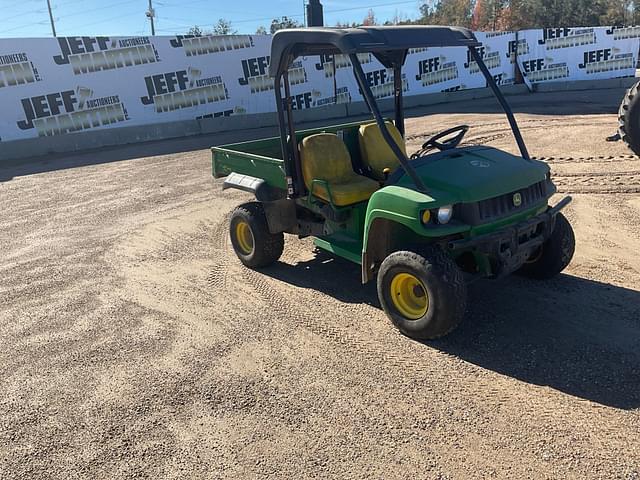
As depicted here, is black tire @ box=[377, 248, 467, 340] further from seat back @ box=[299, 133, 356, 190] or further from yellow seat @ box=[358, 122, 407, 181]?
yellow seat @ box=[358, 122, 407, 181]

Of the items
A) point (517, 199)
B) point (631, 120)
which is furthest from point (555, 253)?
point (631, 120)

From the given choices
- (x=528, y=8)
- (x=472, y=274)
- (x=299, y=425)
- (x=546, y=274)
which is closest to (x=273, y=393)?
(x=299, y=425)

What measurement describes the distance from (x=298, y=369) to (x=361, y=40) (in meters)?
2.25

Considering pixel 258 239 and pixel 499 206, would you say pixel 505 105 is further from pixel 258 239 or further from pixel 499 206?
pixel 258 239

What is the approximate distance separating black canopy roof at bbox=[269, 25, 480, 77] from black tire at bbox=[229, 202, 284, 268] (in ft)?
4.63

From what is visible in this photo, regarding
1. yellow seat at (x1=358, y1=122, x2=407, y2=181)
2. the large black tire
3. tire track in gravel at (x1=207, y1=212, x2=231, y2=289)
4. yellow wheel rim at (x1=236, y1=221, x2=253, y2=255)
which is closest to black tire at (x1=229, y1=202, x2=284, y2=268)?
yellow wheel rim at (x1=236, y1=221, x2=253, y2=255)

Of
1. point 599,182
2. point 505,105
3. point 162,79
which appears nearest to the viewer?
point 505,105

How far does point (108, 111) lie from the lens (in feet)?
48.7

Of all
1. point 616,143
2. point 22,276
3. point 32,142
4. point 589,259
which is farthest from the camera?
point 32,142

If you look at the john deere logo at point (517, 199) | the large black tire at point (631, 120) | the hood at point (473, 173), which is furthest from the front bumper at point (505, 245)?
the large black tire at point (631, 120)

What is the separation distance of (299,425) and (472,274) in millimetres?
1730

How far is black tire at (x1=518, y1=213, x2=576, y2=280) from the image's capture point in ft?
14.0

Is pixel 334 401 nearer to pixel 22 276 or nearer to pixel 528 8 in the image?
pixel 22 276

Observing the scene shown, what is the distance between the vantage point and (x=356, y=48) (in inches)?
144
